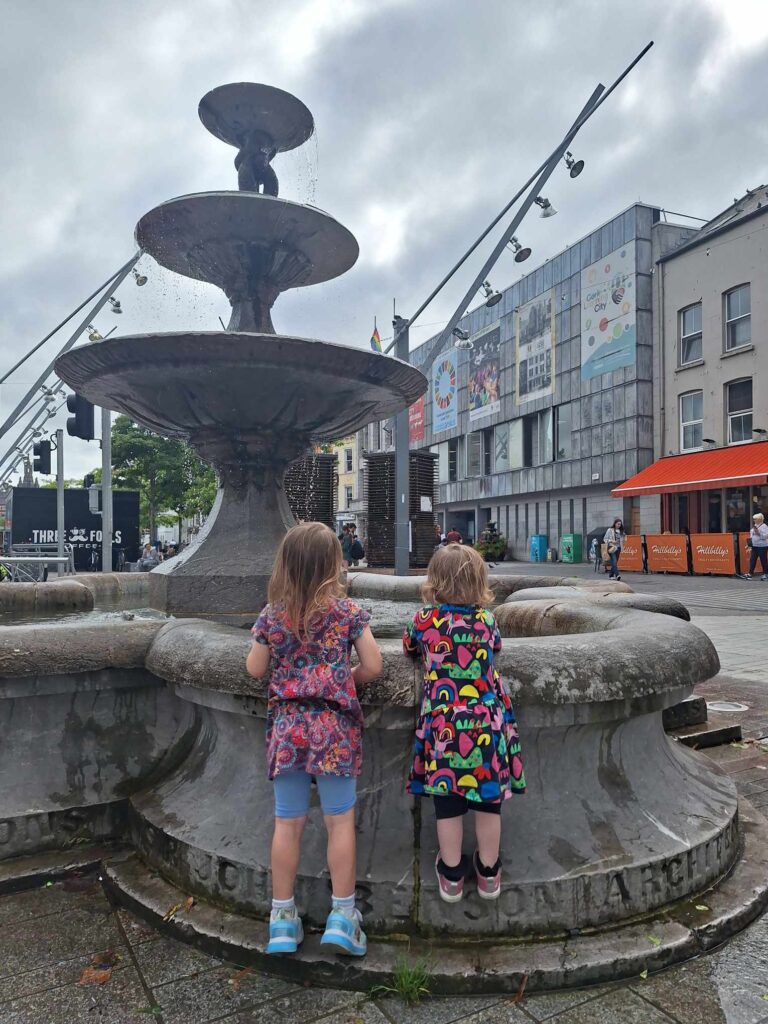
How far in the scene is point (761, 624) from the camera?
33.7 feet

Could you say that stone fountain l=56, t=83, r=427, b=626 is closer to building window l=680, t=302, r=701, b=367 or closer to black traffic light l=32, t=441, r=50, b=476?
black traffic light l=32, t=441, r=50, b=476

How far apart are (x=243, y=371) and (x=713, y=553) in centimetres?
1931

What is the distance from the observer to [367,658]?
7.13 feet

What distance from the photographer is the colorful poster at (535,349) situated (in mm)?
33719

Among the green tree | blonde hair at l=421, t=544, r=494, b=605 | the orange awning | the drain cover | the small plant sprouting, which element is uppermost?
the green tree

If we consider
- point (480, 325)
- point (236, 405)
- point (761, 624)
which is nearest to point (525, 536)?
point (480, 325)

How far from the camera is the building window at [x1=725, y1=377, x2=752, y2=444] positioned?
23.0m

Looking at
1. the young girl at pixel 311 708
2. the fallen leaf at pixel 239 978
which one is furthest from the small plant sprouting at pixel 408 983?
the fallen leaf at pixel 239 978

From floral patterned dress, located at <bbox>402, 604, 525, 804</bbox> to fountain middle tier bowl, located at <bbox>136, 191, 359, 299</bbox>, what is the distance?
3.34m

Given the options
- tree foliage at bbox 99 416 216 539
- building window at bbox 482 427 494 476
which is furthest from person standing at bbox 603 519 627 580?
tree foliage at bbox 99 416 216 539

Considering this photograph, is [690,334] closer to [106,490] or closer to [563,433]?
[563,433]

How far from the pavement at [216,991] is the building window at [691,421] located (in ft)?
83.6

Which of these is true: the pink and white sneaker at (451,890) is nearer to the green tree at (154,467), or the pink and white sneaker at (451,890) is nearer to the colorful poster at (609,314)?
the colorful poster at (609,314)

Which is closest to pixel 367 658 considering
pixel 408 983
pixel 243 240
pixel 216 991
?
pixel 408 983
